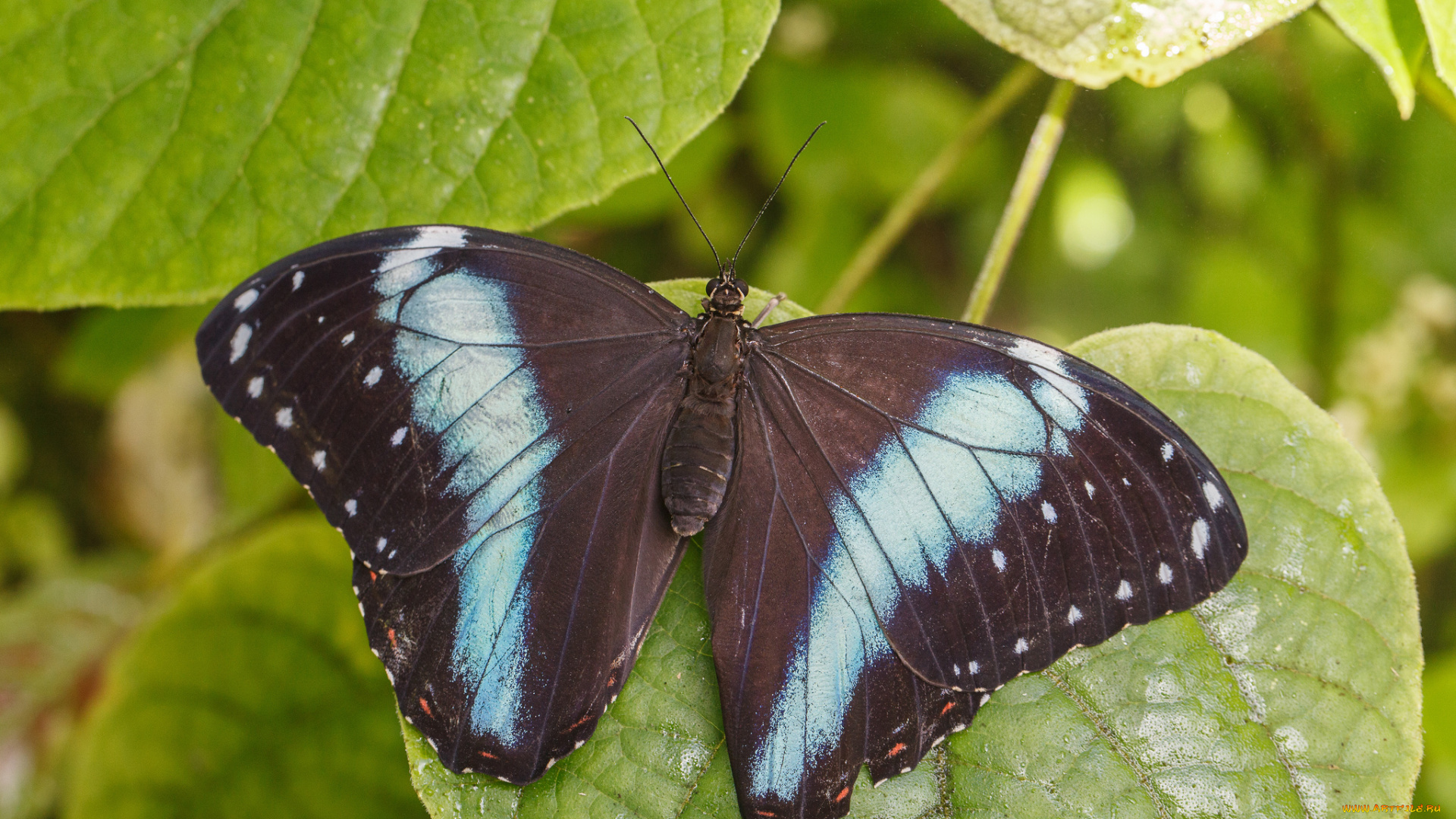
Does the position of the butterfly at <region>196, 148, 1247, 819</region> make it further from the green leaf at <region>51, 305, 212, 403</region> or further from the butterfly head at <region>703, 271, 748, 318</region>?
the green leaf at <region>51, 305, 212, 403</region>

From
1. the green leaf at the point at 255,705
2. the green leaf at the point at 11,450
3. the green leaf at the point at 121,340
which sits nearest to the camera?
the green leaf at the point at 255,705

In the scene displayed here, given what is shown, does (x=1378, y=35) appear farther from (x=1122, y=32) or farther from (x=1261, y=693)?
(x=1261, y=693)

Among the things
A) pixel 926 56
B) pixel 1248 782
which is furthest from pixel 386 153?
pixel 926 56

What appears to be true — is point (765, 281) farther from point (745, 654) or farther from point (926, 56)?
point (745, 654)

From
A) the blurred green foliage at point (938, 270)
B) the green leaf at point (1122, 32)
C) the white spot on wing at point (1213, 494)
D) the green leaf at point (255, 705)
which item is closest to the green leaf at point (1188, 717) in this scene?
the white spot on wing at point (1213, 494)

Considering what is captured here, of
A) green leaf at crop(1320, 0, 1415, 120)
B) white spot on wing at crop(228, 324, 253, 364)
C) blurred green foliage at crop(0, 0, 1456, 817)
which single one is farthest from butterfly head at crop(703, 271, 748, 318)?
blurred green foliage at crop(0, 0, 1456, 817)

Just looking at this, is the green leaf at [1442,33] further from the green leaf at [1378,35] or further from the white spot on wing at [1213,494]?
the white spot on wing at [1213,494]

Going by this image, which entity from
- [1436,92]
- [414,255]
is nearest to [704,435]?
[414,255]
